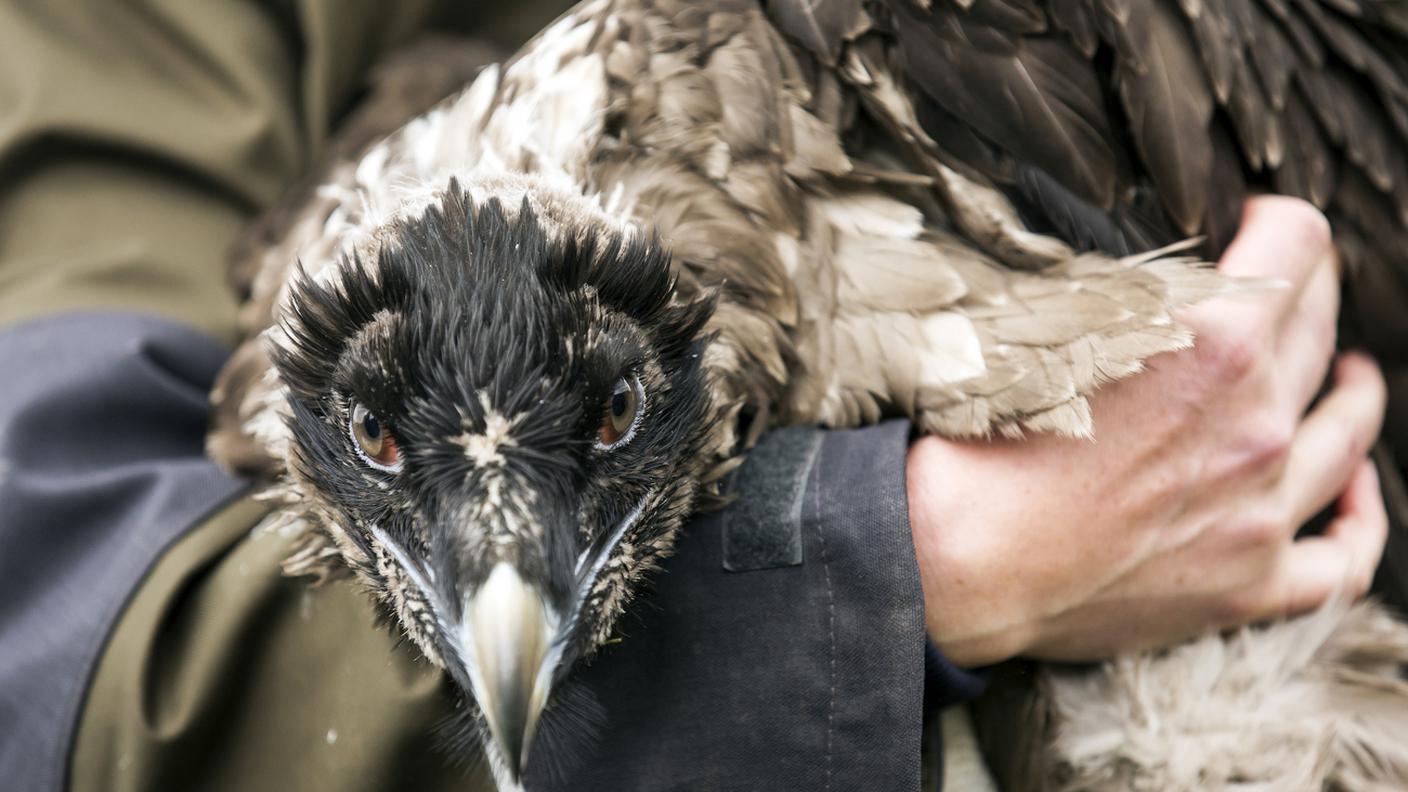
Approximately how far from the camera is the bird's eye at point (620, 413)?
4.16 ft

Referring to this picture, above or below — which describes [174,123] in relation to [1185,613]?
above

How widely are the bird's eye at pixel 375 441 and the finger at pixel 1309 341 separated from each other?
1.26 meters

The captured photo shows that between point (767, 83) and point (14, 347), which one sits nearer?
point (767, 83)

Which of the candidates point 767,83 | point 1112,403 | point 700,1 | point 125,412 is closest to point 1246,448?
point 1112,403

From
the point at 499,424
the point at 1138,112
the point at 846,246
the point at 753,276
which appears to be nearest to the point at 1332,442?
the point at 1138,112

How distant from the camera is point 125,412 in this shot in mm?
1829

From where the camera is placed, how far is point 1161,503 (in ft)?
5.07

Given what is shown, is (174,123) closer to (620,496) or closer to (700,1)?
(700,1)

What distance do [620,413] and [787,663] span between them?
0.40m

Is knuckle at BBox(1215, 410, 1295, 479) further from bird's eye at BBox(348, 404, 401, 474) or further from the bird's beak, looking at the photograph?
bird's eye at BBox(348, 404, 401, 474)

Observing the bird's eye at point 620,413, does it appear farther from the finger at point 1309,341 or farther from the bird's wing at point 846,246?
the finger at point 1309,341

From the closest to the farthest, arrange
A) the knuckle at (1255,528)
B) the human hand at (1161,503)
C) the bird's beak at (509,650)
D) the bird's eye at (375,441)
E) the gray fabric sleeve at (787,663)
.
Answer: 1. the bird's beak at (509,650)
2. the bird's eye at (375,441)
3. the gray fabric sleeve at (787,663)
4. the human hand at (1161,503)
5. the knuckle at (1255,528)

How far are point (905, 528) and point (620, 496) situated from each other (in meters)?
0.36

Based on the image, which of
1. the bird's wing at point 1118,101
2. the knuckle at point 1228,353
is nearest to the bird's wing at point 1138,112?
the bird's wing at point 1118,101
